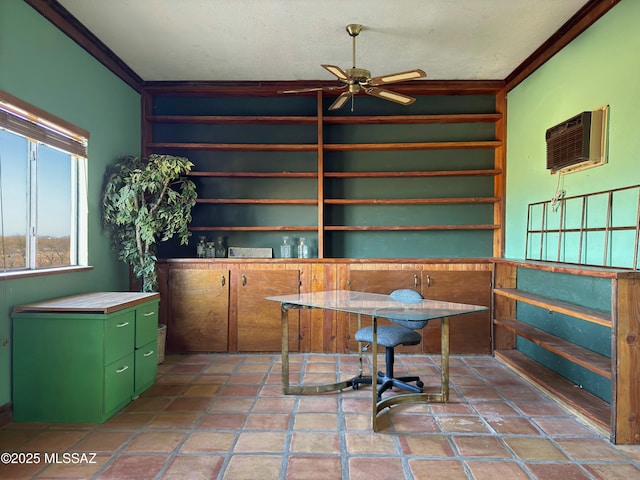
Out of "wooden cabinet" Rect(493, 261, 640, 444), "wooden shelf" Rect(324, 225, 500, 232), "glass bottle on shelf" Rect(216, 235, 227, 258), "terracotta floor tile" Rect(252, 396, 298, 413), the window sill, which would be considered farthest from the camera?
"glass bottle on shelf" Rect(216, 235, 227, 258)

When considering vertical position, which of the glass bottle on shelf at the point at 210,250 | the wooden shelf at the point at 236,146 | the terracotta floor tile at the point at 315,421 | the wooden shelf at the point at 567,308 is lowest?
the terracotta floor tile at the point at 315,421

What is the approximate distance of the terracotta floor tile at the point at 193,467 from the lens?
1975mm

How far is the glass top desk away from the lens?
2467 mm

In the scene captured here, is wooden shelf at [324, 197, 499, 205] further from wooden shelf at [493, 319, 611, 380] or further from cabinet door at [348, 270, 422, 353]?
wooden shelf at [493, 319, 611, 380]

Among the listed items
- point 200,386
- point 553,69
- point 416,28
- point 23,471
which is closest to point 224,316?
point 200,386

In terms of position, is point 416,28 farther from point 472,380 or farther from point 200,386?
point 200,386

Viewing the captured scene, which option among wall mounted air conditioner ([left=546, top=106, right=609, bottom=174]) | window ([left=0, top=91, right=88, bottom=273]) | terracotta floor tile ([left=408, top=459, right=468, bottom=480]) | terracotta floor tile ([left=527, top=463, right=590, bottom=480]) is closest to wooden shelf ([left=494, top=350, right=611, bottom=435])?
terracotta floor tile ([left=527, top=463, right=590, bottom=480])

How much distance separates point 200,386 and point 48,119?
2377 mm

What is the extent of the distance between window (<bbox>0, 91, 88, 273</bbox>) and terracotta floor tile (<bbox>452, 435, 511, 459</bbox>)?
10.1 ft

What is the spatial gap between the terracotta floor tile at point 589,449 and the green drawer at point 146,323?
2.97 metres

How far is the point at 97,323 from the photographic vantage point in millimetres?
2564

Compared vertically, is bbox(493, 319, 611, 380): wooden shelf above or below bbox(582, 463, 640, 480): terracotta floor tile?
above

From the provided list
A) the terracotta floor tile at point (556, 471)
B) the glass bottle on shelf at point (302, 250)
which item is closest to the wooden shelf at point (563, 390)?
the terracotta floor tile at point (556, 471)

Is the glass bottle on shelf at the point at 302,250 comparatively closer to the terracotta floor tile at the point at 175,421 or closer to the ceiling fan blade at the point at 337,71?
the ceiling fan blade at the point at 337,71
